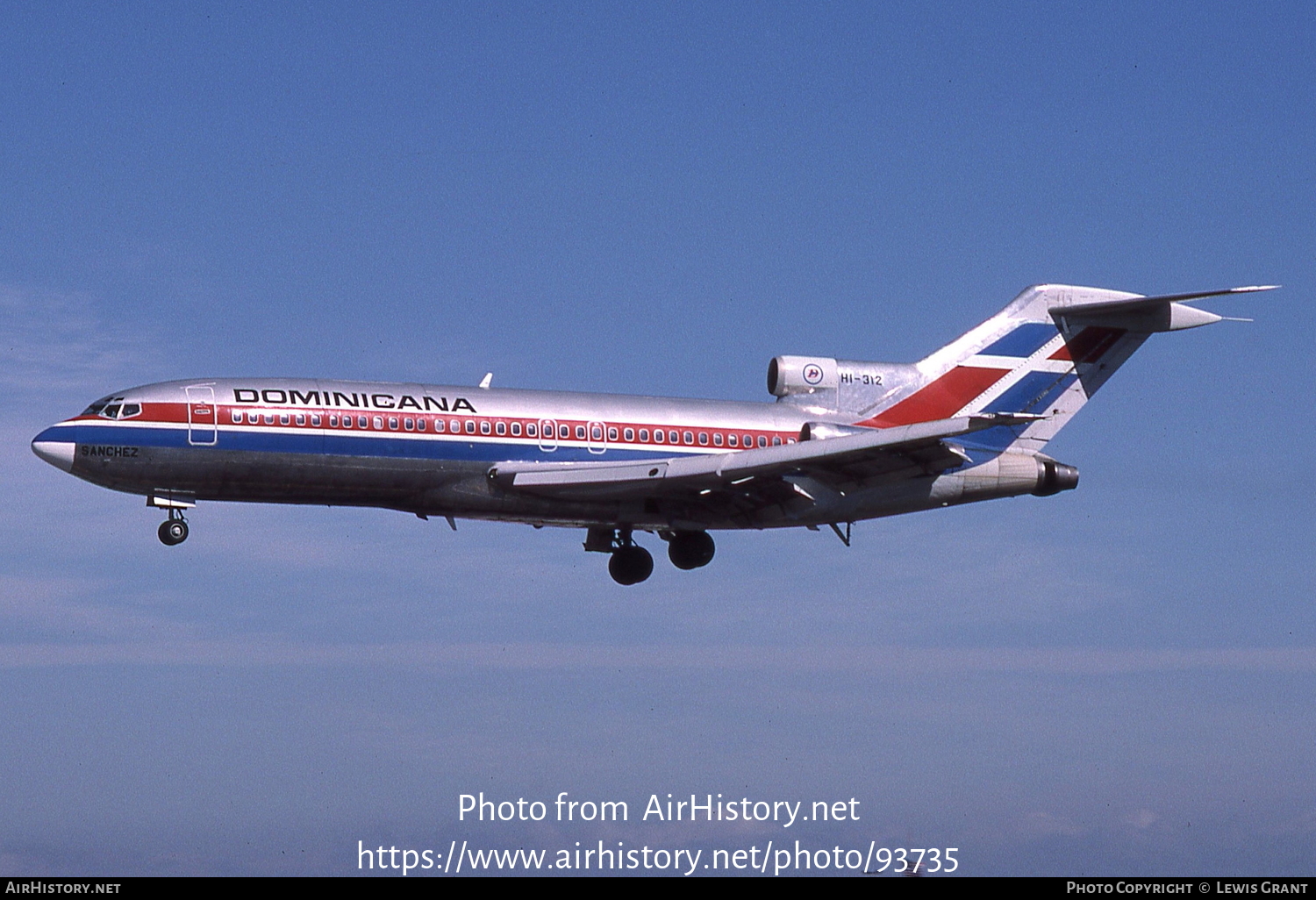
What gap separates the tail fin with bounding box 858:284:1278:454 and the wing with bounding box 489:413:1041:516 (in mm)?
4911

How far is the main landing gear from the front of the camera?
161ft

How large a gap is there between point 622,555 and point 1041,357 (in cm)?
1250

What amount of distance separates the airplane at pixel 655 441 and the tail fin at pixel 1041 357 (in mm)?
49

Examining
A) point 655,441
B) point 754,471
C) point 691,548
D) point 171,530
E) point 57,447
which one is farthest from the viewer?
point 691,548

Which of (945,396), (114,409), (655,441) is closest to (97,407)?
(114,409)

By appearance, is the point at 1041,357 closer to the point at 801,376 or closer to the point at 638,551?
the point at 801,376

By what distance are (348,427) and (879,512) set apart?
1373 cm

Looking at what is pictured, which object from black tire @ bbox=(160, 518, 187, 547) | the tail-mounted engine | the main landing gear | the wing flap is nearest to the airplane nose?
black tire @ bbox=(160, 518, 187, 547)

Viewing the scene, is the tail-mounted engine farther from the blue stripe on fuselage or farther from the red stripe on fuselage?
the blue stripe on fuselage

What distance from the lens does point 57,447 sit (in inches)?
1647

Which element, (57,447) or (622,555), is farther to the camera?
(622,555)
